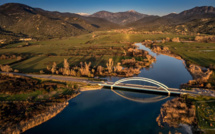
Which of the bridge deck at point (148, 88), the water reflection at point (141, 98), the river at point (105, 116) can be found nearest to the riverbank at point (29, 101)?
the river at point (105, 116)

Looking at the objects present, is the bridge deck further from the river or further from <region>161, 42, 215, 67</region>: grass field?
<region>161, 42, 215, 67</region>: grass field

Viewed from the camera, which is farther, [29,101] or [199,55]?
[199,55]

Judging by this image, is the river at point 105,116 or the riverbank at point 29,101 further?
the riverbank at point 29,101

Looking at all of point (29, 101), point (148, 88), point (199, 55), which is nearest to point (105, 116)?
point (148, 88)

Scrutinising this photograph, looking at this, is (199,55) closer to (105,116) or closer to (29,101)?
(105,116)

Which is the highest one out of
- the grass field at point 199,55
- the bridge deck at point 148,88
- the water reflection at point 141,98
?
the grass field at point 199,55

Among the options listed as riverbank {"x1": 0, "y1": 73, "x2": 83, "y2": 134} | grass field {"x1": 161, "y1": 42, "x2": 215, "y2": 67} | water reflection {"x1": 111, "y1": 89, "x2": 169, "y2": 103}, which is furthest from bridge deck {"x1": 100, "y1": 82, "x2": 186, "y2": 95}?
grass field {"x1": 161, "y1": 42, "x2": 215, "y2": 67}

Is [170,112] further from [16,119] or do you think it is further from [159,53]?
[159,53]

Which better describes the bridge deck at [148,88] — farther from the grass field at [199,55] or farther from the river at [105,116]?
the grass field at [199,55]
